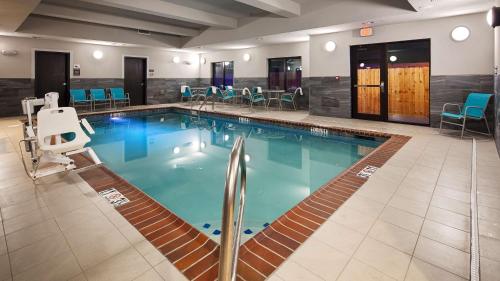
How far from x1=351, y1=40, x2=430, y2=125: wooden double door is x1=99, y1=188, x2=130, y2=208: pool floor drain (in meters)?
5.97

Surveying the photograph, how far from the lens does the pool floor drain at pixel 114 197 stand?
2406mm

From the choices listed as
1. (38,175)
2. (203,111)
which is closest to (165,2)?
(203,111)

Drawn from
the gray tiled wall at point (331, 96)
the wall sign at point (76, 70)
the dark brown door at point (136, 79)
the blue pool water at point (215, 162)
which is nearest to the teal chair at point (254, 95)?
the blue pool water at point (215, 162)

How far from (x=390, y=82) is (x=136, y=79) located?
872 centimetres

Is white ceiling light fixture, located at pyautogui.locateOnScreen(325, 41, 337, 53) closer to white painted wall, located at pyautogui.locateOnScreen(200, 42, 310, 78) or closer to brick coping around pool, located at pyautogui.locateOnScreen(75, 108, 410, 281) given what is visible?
white painted wall, located at pyautogui.locateOnScreen(200, 42, 310, 78)

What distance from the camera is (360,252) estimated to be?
65.2 inches

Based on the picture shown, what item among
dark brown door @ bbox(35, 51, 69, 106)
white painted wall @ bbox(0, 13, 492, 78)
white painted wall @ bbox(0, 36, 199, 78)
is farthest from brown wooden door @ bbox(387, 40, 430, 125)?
dark brown door @ bbox(35, 51, 69, 106)

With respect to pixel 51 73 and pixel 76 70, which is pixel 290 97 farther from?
pixel 51 73

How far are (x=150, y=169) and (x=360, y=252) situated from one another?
3055 mm

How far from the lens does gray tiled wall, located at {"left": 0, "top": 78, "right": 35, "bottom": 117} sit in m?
7.70

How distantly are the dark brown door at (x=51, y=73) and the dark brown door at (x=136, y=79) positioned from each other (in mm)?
1955

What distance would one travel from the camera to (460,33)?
17.1ft

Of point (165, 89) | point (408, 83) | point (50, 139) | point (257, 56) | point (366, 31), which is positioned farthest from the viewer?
point (165, 89)

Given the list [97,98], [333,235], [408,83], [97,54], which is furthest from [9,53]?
[408,83]
